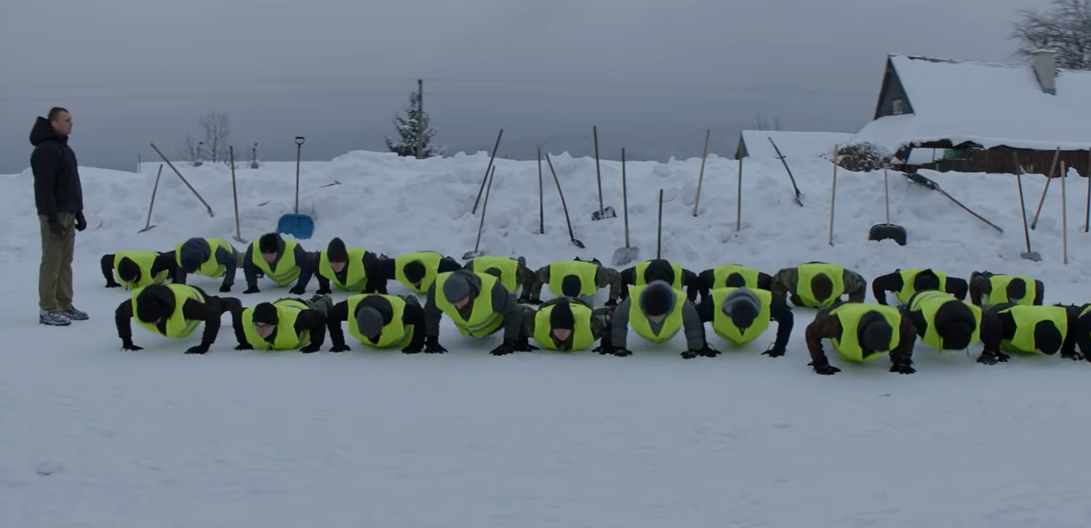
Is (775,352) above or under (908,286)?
under

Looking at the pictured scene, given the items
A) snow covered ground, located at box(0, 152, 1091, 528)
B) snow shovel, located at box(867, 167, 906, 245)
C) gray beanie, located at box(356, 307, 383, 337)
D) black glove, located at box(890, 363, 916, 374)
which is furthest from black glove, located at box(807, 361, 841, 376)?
snow shovel, located at box(867, 167, 906, 245)

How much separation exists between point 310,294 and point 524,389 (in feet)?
16.5

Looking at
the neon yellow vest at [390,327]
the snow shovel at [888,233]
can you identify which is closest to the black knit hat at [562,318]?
the neon yellow vest at [390,327]

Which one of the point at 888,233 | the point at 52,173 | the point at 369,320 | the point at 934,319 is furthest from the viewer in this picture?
→ the point at 888,233

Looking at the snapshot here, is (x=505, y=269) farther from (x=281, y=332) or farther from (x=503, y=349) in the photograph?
(x=281, y=332)

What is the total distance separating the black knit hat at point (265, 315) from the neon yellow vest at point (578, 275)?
10.9 feet

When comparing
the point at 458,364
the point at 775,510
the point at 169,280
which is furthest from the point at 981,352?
the point at 169,280

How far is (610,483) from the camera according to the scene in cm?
406

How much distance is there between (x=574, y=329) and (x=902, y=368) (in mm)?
2425

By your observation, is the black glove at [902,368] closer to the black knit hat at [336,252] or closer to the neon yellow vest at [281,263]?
the black knit hat at [336,252]

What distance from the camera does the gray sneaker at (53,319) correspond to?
7227mm

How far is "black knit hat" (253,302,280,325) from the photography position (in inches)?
248

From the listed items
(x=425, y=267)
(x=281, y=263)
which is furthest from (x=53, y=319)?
(x=425, y=267)

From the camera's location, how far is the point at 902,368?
5.93 meters
